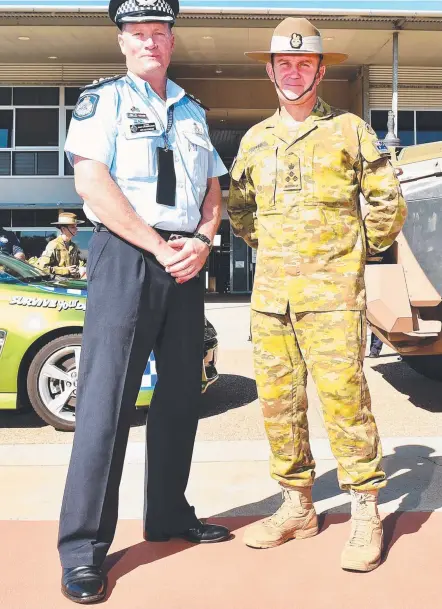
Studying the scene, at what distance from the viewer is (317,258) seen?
9.04ft

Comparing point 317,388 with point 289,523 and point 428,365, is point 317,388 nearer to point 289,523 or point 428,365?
point 289,523

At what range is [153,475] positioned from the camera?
2.86 metres

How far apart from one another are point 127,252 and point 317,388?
3.03ft

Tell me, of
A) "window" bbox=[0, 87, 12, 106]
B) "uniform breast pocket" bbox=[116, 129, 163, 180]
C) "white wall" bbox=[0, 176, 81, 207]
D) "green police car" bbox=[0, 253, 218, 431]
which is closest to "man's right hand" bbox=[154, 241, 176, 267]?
"uniform breast pocket" bbox=[116, 129, 163, 180]

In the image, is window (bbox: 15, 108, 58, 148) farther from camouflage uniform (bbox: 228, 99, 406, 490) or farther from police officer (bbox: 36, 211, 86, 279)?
camouflage uniform (bbox: 228, 99, 406, 490)

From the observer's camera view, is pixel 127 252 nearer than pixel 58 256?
Yes

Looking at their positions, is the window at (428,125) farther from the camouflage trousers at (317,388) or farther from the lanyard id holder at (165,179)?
the lanyard id holder at (165,179)

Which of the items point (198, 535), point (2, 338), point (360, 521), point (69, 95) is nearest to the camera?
point (360, 521)

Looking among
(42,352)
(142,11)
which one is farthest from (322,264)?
(42,352)

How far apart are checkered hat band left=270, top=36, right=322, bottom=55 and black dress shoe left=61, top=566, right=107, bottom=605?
205 cm

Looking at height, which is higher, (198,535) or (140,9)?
(140,9)

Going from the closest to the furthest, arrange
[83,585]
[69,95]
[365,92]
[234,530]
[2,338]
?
[83,585] → [234,530] → [2,338] → [365,92] → [69,95]

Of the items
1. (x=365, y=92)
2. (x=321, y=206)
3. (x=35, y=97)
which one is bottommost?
(x=321, y=206)

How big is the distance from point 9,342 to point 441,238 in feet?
9.54
